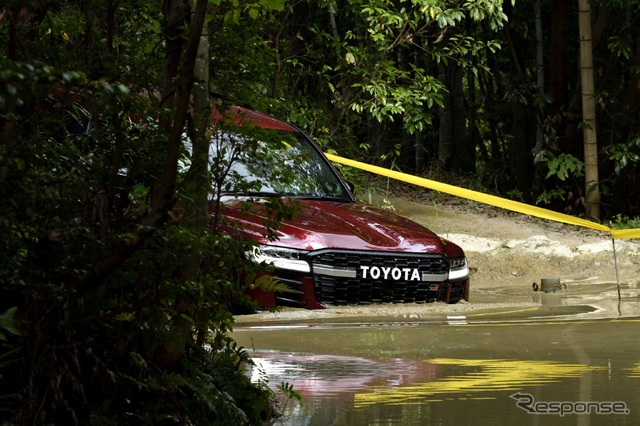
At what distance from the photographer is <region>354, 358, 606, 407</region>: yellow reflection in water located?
14.1 ft

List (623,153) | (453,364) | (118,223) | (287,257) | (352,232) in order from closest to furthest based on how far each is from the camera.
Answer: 1. (118,223)
2. (453,364)
3. (287,257)
4. (352,232)
5. (623,153)

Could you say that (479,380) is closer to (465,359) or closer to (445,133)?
(465,359)

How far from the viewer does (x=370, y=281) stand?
6.80m

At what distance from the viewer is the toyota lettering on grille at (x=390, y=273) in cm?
678

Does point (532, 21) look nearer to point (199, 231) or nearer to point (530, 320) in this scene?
point (530, 320)

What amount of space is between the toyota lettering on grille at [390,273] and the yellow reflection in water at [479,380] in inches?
60.4

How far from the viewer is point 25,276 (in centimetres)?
323

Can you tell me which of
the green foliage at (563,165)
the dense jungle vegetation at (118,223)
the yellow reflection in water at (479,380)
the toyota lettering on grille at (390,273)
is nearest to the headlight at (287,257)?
the toyota lettering on grille at (390,273)

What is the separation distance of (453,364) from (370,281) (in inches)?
67.1

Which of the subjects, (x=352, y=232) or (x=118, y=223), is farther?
(x=352, y=232)

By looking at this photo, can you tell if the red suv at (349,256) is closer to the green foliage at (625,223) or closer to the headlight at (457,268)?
the headlight at (457,268)

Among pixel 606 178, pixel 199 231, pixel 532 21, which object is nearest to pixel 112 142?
pixel 199 231

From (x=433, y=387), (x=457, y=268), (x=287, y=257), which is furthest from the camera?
(x=457, y=268)

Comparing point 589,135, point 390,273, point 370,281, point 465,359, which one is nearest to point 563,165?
point 589,135
